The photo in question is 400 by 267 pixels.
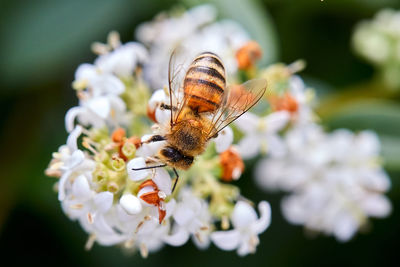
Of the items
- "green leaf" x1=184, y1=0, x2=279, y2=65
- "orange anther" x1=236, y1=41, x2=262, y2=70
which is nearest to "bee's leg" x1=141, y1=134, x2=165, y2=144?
"orange anther" x1=236, y1=41, x2=262, y2=70

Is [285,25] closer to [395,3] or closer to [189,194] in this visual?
[395,3]

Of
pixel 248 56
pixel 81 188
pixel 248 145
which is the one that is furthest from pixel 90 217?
pixel 248 56

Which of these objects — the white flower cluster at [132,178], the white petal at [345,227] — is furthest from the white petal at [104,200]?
the white petal at [345,227]

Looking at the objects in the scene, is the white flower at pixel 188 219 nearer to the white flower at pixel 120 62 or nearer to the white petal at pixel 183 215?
the white petal at pixel 183 215

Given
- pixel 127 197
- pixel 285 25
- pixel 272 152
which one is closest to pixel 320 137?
pixel 272 152

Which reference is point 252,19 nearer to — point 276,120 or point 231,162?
point 276,120

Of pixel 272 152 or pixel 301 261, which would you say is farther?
pixel 301 261

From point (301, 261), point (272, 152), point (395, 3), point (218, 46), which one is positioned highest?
point (395, 3)
